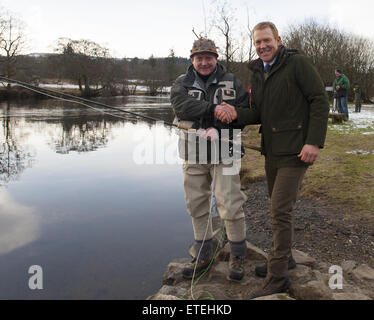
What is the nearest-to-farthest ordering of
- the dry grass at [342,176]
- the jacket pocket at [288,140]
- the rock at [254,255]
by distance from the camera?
the jacket pocket at [288,140] < the rock at [254,255] < the dry grass at [342,176]

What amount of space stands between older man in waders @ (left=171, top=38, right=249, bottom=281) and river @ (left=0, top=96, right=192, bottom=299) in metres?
1.44

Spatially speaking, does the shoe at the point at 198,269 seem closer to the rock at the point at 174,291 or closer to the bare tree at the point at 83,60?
the rock at the point at 174,291

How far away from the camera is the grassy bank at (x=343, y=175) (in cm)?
505

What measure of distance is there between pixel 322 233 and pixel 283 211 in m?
1.95

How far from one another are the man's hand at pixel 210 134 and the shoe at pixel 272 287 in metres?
1.46

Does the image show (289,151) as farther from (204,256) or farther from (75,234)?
(75,234)

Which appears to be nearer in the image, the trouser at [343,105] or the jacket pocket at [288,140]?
the jacket pocket at [288,140]

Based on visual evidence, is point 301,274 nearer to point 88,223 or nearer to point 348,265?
point 348,265

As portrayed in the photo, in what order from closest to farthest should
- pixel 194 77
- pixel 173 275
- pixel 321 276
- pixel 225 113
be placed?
pixel 225 113 → pixel 321 276 → pixel 194 77 → pixel 173 275

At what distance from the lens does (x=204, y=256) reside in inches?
140

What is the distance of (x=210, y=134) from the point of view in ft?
10.5

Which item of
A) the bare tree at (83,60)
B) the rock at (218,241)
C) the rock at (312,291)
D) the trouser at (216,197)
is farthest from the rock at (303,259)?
the bare tree at (83,60)

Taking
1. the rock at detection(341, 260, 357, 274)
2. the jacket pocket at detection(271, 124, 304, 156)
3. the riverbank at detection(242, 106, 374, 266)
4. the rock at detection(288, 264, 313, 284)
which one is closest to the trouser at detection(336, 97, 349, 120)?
the riverbank at detection(242, 106, 374, 266)

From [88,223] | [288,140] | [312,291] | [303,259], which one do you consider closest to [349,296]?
[312,291]
